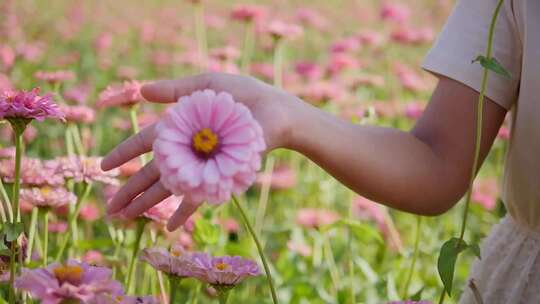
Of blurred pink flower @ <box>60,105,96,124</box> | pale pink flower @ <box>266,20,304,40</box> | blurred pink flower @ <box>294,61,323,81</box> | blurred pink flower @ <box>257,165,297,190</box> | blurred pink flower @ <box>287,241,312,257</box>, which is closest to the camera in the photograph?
blurred pink flower @ <box>60,105,96,124</box>

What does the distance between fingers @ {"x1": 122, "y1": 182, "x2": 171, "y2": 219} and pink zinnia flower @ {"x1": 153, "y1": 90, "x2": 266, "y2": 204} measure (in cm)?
10

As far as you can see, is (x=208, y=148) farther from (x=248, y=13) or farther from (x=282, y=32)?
(x=248, y=13)

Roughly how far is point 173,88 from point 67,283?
0.51 ft

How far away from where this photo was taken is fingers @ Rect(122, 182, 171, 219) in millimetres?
561

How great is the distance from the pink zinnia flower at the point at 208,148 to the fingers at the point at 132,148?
0.32 feet

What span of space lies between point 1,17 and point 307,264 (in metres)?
1.41

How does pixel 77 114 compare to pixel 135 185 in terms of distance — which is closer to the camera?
pixel 135 185

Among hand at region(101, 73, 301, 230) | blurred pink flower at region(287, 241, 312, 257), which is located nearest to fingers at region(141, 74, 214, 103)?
hand at region(101, 73, 301, 230)

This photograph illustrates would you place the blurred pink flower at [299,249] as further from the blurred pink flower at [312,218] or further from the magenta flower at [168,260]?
the magenta flower at [168,260]

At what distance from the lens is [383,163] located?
73 cm

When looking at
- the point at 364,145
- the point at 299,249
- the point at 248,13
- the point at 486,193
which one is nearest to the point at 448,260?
the point at 364,145

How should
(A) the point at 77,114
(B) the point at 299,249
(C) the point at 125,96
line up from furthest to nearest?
(B) the point at 299,249 → (A) the point at 77,114 → (C) the point at 125,96

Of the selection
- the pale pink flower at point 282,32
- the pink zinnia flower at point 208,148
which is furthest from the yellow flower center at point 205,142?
the pale pink flower at point 282,32

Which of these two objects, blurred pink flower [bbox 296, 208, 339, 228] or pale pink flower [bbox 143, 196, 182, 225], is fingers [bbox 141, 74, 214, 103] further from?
blurred pink flower [bbox 296, 208, 339, 228]
